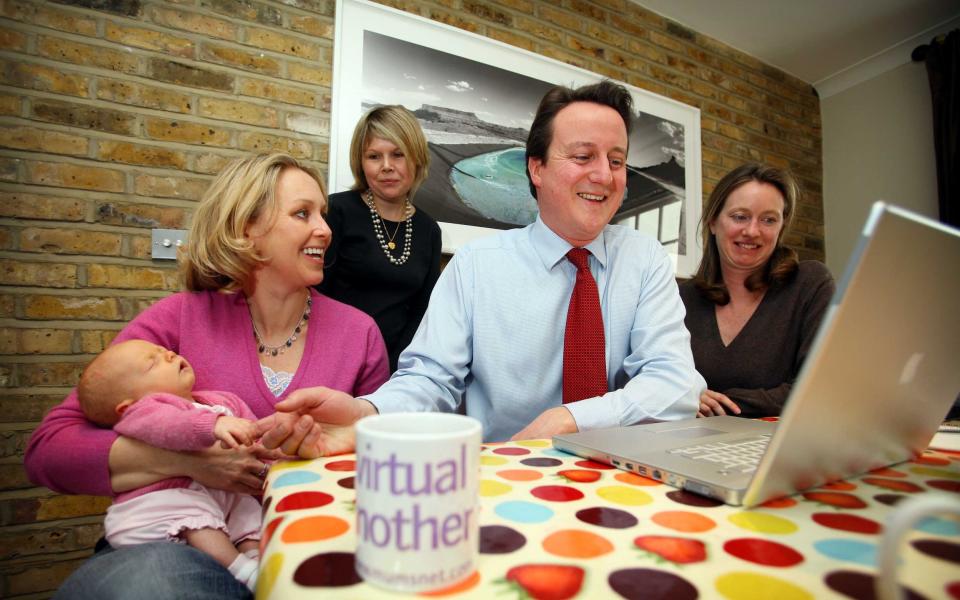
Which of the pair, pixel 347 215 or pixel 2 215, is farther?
pixel 347 215

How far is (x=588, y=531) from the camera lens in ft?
1.49

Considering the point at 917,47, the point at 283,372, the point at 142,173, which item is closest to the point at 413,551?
the point at 283,372

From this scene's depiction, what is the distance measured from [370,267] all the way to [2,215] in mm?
1230

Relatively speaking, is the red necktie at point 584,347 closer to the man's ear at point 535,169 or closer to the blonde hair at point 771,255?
the man's ear at point 535,169

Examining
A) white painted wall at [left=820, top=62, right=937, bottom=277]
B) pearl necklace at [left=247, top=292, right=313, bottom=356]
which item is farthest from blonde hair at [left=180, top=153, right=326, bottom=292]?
white painted wall at [left=820, top=62, right=937, bottom=277]

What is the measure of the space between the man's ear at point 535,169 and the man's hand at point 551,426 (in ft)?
2.48

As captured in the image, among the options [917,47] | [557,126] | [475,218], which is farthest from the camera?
[917,47]

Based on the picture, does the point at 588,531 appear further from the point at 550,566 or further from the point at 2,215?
the point at 2,215

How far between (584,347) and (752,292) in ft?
3.46

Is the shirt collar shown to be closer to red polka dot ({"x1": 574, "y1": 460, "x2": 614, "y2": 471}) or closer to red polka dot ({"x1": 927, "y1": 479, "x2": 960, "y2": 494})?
red polka dot ({"x1": 574, "y1": 460, "x2": 614, "y2": 471})

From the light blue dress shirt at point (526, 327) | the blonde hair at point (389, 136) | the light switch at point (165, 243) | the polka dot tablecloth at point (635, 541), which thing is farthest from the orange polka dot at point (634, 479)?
the light switch at point (165, 243)

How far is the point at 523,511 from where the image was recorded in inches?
19.6

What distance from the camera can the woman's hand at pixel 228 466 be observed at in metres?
0.89

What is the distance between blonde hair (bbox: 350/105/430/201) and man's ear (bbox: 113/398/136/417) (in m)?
1.24
